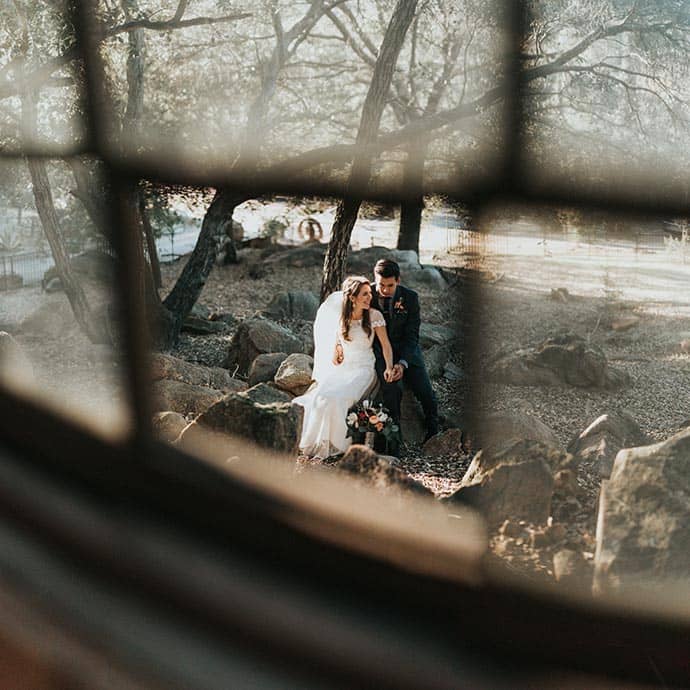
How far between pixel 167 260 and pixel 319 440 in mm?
1791

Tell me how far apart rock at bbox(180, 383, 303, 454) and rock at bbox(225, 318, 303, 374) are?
1.22 metres

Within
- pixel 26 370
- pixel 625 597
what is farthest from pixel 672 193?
pixel 26 370

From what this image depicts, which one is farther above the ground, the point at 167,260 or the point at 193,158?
the point at 193,158

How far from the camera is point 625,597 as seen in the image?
130 cm

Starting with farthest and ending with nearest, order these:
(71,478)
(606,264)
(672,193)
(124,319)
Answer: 1. (124,319)
2. (71,478)
3. (606,264)
4. (672,193)

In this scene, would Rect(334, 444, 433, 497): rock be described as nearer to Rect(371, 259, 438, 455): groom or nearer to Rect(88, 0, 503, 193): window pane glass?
Rect(88, 0, 503, 193): window pane glass

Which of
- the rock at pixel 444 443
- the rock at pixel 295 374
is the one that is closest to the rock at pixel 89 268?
the rock at pixel 295 374

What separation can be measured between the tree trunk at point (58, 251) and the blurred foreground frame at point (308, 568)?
113 cm

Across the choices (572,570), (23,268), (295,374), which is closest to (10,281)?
(23,268)

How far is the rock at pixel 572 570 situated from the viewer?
1.40 m

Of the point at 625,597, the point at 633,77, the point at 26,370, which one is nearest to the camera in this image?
the point at 625,597

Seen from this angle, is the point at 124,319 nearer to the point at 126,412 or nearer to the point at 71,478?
the point at 126,412

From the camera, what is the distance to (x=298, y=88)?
2508 millimetres

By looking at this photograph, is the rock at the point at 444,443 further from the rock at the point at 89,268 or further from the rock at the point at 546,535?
the rock at the point at 89,268
